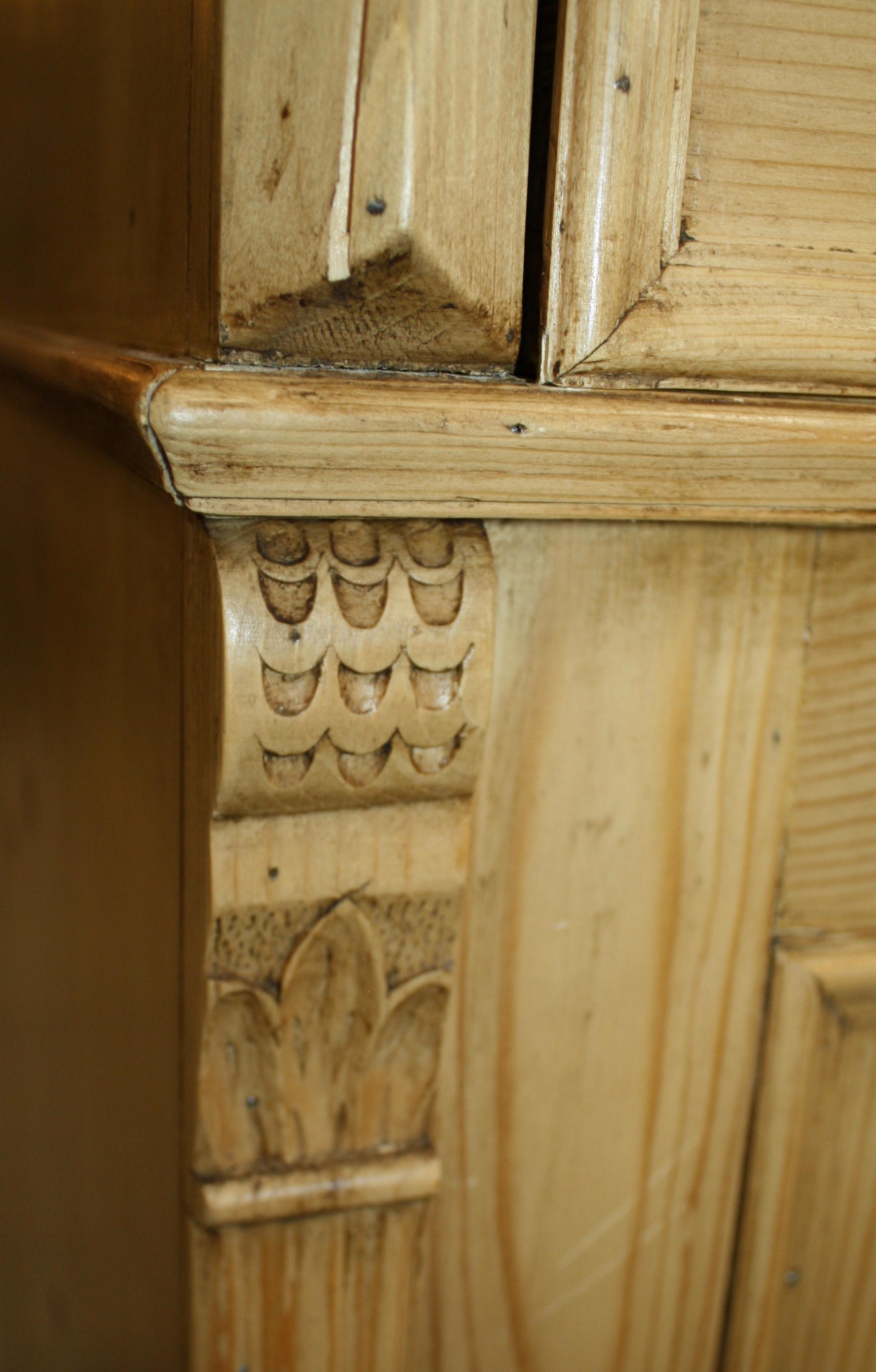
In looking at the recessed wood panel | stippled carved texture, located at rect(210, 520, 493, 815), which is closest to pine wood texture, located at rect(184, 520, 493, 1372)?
stippled carved texture, located at rect(210, 520, 493, 815)

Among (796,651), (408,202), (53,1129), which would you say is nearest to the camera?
(408,202)

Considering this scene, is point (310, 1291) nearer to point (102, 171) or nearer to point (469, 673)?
point (469, 673)

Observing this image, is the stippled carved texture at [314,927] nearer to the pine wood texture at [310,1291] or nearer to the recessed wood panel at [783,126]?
the pine wood texture at [310,1291]

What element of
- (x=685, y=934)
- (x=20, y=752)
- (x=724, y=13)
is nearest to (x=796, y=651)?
(x=685, y=934)

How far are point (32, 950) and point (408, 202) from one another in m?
0.49

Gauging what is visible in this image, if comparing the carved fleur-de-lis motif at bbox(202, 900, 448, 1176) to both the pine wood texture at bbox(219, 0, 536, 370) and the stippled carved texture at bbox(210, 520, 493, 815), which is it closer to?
the stippled carved texture at bbox(210, 520, 493, 815)

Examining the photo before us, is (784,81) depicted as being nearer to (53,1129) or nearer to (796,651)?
(796,651)

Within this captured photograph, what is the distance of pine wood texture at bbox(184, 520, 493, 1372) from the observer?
14.4 inches

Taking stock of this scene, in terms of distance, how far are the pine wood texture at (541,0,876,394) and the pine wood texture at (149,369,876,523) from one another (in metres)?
0.02

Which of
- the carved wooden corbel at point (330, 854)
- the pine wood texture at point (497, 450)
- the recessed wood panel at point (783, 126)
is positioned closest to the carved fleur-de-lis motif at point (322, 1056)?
the carved wooden corbel at point (330, 854)

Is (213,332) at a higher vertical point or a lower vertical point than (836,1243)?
higher

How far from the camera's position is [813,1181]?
0.53 metres

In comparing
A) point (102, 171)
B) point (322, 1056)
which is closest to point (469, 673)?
A: point (322, 1056)

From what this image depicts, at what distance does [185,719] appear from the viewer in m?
0.41
